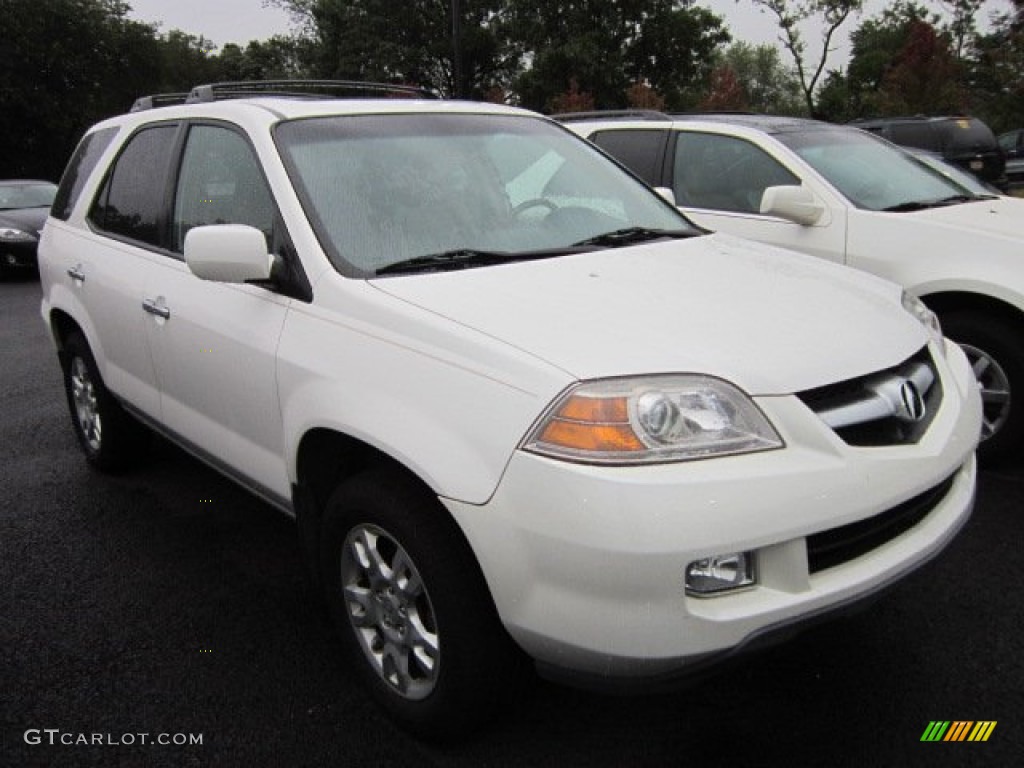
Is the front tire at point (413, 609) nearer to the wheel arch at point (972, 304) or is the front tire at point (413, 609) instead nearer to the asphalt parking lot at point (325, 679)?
the asphalt parking lot at point (325, 679)

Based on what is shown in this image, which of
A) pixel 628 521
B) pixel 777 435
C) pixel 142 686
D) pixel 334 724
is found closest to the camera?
pixel 628 521

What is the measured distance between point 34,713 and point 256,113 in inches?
79.8

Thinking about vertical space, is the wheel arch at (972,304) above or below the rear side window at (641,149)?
below

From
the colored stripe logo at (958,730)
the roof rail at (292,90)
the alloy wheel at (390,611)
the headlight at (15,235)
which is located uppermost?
the roof rail at (292,90)

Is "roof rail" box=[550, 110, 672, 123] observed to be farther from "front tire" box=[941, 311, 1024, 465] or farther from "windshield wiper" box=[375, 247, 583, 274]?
"windshield wiper" box=[375, 247, 583, 274]

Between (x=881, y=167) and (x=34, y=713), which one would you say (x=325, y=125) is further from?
(x=881, y=167)

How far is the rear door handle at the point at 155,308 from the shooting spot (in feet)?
10.6

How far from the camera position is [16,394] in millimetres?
6246

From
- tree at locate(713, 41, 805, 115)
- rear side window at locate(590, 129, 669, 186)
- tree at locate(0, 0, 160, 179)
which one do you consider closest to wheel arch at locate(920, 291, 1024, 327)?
rear side window at locate(590, 129, 669, 186)

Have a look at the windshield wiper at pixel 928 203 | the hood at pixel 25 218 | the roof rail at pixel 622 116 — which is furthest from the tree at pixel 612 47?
the windshield wiper at pixel 928 203

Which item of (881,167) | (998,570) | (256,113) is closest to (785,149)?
(881,167)

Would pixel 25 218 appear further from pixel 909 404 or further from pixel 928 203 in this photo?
pixel 909 404

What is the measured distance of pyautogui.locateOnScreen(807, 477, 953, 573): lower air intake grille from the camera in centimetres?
204

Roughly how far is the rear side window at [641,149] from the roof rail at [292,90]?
1.68 metres
